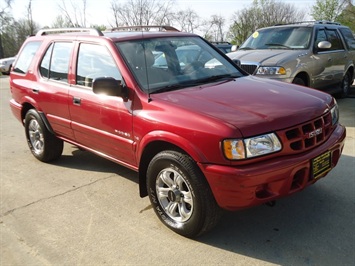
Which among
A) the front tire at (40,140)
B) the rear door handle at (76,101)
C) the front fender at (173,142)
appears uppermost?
the rear door handle at (76,101)

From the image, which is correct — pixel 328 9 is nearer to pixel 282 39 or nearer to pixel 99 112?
pixel 282 39

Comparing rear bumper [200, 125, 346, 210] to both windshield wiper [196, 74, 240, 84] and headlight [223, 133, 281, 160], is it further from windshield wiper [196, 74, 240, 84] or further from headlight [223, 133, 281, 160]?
windshield wiper [196, 74, 240, 84]

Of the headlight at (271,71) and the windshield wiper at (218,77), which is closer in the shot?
the windshield wiper at (218,77)

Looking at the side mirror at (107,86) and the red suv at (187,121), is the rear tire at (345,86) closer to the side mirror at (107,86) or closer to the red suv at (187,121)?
the red suv at (187,121)

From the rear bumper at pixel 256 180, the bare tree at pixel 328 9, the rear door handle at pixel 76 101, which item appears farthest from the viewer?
the bare tree at pixel 328 9

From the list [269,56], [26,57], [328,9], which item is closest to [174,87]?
[26,57]

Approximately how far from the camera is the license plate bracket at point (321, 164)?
9.48ft

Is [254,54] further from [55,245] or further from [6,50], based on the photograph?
[6,50]

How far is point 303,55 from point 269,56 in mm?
682

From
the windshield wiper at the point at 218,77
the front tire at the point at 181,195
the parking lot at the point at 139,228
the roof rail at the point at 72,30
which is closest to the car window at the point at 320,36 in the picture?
the parking lot at the point at 139,228

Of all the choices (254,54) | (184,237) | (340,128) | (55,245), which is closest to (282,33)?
(254,54)

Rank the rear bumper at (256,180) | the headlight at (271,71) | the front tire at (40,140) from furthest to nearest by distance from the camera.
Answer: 1. the headlight at (271,71)
2. the front tire at (40,140)
3. the rear bumper at (256,180)

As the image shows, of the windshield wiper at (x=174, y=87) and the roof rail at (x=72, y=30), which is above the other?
the roof rail at (x=72, y=30)

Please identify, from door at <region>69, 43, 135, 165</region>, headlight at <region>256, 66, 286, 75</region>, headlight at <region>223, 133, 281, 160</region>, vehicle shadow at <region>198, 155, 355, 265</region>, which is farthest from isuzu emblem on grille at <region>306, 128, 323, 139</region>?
Answer: headlight at <region>256, 66, 286, 75</region>
